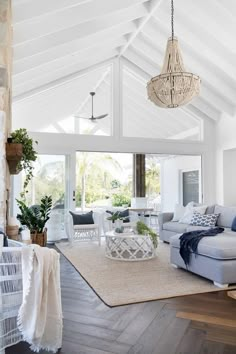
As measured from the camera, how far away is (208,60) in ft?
20.9

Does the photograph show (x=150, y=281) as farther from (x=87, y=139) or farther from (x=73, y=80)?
(x=73, y=80)

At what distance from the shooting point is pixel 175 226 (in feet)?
20.7

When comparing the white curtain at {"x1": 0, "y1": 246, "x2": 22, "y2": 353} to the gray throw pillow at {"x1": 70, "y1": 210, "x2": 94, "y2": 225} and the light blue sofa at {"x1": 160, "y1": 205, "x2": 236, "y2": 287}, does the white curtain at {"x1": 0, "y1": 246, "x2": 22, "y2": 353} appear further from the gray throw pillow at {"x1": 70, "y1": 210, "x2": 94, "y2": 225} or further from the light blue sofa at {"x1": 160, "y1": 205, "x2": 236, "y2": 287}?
the gray throw pillow at {"x1": 70, "y1": 210, "x2": 94, "y2": 225}

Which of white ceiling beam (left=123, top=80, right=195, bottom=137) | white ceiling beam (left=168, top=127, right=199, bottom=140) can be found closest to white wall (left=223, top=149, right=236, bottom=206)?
white ceiling beam (left=168, top=127, right=199, bottom=140)

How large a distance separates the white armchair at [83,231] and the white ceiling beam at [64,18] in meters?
3.54

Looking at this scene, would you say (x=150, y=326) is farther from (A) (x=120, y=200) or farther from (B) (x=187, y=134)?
(A) (x=120, y=200)

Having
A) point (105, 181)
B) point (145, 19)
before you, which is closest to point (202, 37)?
point (145, 19)

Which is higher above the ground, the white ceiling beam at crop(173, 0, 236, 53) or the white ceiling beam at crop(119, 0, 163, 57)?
the white ceiling beam at crop(119, 0, 163, 57)

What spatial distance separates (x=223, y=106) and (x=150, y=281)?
17.0 feet

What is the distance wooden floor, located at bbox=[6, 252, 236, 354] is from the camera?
232 cm

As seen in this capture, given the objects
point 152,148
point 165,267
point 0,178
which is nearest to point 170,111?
point 152,148

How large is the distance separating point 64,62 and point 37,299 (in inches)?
204

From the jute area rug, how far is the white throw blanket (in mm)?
1060

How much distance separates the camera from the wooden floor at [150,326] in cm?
232
